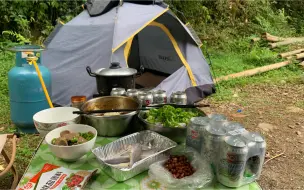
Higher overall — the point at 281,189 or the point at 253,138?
the point at 253,138

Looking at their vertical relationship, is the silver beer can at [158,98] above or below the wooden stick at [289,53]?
above

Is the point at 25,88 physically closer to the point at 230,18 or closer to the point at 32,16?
the point at 32,16

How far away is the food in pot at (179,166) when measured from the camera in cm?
137

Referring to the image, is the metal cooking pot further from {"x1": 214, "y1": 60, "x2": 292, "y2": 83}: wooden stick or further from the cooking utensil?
{"x1": 214, "y1": 60, "x2": 292, "y2": 83}: wooden stick

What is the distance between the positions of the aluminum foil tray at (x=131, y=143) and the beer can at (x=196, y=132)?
0.09m

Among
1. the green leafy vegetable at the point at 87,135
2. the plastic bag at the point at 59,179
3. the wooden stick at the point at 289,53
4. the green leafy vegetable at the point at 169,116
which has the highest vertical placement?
the green leafy vegetable at the point at 169,116

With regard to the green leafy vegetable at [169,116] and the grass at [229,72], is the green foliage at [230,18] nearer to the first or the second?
the grass at [229,72]

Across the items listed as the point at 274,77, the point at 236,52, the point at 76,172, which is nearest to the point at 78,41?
the point at 76,172

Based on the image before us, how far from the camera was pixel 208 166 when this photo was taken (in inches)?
53.9

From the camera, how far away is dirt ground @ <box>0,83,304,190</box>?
258cm

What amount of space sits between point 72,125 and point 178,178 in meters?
0.70

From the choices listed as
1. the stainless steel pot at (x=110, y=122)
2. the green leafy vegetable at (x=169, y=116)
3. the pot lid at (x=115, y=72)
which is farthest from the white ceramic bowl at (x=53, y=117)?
the pot lid at (x=115, y=72)

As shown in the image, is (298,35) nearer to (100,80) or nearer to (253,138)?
(100,80)

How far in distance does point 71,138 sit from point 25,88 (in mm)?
1586
